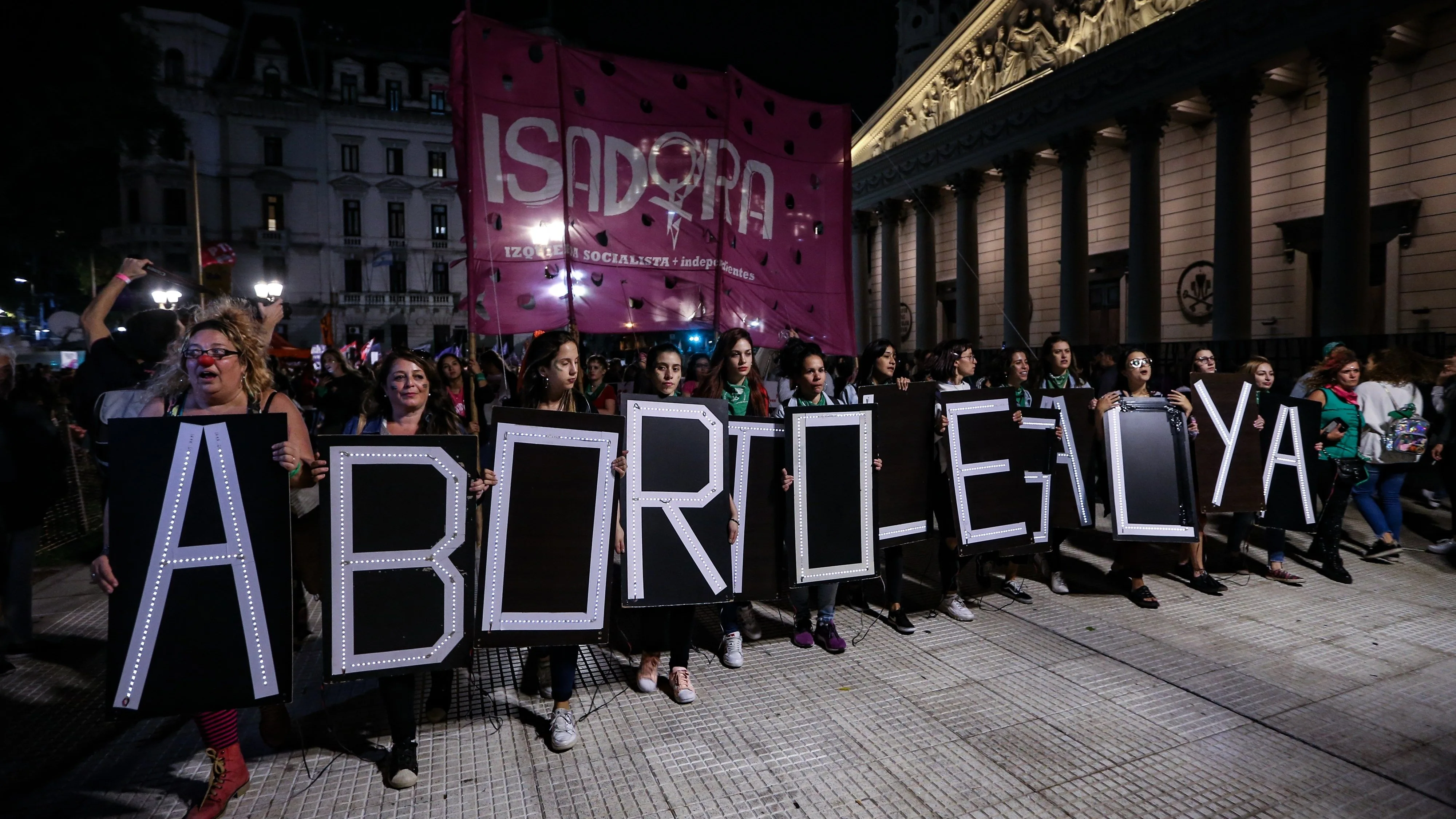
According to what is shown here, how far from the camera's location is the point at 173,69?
40875 mm

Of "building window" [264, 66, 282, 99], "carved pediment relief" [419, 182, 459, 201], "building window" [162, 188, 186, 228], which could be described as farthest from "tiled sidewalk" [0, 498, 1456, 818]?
"building window" [264, 66, 282, 99]

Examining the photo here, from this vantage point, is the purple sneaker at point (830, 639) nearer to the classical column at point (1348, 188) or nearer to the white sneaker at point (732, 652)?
the white sneaker at point (732, 652)

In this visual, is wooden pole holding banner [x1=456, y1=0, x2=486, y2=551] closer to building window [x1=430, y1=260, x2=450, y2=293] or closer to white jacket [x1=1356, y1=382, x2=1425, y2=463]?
white jacket [x1=1356, y1=382, x2=1425, y2=463]

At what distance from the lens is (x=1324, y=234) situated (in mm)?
15273

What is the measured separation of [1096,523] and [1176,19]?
15239 millimetres

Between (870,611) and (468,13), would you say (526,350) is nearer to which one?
(468,13)

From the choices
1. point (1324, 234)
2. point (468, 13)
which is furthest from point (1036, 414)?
point (1324, 234)

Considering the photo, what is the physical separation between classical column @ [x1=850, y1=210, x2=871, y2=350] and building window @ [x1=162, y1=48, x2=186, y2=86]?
37.3m

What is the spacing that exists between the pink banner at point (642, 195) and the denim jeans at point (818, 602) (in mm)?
2084

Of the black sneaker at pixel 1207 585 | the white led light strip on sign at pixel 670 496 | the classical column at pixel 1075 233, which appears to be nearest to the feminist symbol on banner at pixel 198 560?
the white led light strip on sign at pixel 670 496

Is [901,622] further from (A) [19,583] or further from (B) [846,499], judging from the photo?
(A) [19,583]

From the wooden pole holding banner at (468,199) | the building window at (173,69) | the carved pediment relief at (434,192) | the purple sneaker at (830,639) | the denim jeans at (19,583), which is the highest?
the building window at (173,69)

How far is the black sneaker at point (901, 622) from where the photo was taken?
535 cm

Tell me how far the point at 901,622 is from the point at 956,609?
533 millimetres
